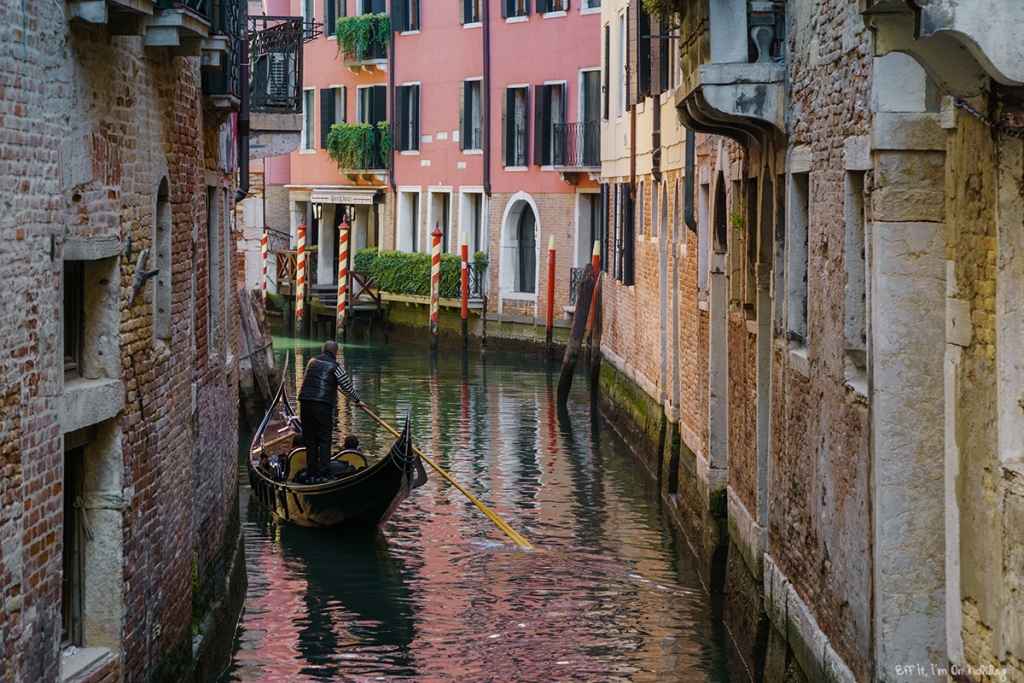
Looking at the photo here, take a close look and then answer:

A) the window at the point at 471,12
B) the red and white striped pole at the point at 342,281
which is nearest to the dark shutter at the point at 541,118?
the window at the point at 471,12

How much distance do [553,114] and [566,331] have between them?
3866 mm

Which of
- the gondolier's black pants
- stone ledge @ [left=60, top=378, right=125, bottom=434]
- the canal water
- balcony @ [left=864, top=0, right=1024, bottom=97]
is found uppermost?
balcony @ [left=864, top=0, right=1024, bottom=97]

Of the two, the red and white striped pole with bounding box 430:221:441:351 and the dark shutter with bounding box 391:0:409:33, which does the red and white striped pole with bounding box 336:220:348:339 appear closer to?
the red and white striped pole with bounding box 430:221:441:351

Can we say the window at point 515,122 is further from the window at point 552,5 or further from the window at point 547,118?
the window at point 552,5

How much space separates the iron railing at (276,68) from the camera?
Result: 43.5ft

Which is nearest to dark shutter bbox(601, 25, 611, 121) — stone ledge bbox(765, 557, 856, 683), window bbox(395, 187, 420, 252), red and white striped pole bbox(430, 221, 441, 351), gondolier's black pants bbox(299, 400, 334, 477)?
red and white striped pole bbox(430, 221, 441, 351)

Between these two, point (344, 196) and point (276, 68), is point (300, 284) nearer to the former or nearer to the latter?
point (344, 196)

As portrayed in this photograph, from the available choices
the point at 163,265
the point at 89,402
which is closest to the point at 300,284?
the point at 163,265

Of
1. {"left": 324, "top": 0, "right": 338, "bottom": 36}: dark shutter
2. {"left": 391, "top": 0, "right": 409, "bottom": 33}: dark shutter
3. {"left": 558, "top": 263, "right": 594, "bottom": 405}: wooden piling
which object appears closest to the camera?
{"left": 558, "top": 263, "right": 594, "bottom": 405}: wooden piling

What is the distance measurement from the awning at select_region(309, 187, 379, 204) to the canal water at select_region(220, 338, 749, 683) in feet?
47.7

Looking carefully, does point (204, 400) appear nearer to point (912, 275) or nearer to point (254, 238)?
point (912, 275)

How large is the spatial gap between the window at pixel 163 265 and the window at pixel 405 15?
22.8 metres

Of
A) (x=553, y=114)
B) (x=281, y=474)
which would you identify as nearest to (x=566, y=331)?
(x=553, y=114)

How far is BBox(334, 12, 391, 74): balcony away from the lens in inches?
1219
